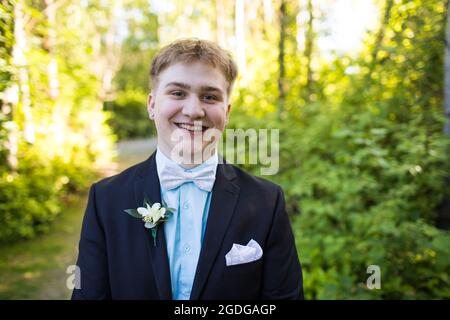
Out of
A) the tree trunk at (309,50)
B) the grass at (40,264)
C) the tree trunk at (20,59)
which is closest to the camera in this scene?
the tree trunk at (20,59)

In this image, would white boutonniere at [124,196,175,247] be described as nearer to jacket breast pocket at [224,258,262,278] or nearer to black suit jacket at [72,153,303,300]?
black suit jacket at [72,153,303,300]

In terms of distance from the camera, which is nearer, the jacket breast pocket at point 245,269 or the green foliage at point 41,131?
the jacket breast pocket at point 245,269

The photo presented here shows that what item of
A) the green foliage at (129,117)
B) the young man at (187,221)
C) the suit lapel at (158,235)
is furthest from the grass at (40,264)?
the green foliage at (129,117)

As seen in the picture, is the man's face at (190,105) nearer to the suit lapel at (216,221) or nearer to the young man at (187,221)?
the young man at (187,221)

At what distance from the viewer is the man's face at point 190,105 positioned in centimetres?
147

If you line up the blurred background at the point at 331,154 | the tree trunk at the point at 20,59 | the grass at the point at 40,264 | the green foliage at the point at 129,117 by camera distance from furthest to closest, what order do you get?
the green foliage at the point at 129,117 → the grass at the point at 40,264 → the blurred background at the point at 331,154 → the tree trunk at the point at 20,59

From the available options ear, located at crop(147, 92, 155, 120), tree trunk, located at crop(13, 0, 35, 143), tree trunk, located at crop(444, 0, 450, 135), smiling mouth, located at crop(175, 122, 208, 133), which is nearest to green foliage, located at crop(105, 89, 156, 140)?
tree trunk, located at crop(13, 0, 35, 143)

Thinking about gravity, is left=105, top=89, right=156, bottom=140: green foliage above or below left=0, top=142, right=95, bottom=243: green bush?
above

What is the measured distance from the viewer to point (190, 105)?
4.79 ft

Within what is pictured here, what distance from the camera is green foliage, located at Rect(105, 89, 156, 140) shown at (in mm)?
19453

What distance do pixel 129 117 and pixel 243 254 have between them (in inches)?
778

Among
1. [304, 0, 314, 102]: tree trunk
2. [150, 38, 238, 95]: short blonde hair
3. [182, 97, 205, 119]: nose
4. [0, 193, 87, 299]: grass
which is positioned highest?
[304, 0, 314, 102]: tree trunk

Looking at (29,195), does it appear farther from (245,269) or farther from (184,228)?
(245,269)
